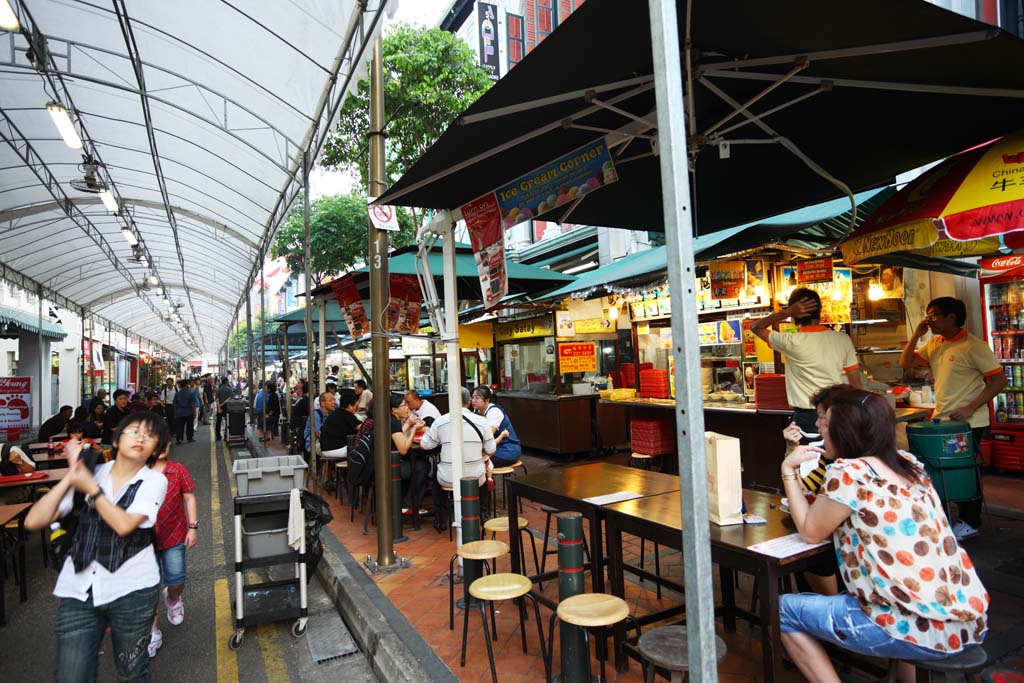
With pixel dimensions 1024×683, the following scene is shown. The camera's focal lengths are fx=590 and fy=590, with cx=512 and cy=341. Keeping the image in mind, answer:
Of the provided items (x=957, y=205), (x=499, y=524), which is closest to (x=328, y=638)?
(x=499, y=524)

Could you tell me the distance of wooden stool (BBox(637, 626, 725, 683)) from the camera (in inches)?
88.6

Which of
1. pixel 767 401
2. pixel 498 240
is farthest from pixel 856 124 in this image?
pixel 767 401

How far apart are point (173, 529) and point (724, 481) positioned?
3.54 metres

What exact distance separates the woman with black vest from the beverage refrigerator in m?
8.68

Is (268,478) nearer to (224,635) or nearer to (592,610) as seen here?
(224,635)

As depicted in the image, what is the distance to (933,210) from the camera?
3.53 m

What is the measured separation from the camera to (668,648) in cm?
238

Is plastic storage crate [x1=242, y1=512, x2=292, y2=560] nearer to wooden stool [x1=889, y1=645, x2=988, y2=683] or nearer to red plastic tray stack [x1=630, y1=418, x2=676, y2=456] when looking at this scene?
wooden stool [x1=889, y1=645, x2=988, y2=683]

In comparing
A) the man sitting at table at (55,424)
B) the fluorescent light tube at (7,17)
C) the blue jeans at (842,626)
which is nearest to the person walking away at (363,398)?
the man sitting at table at (55,424)

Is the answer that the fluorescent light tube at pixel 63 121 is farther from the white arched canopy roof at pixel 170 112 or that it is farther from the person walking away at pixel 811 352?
the person walking away at pixel 811 352

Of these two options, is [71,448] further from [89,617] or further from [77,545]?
[89,617]

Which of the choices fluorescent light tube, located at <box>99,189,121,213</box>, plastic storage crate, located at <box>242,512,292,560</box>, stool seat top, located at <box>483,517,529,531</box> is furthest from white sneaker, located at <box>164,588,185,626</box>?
fluorescent light tube, located at <box>99,189,121,213</box>

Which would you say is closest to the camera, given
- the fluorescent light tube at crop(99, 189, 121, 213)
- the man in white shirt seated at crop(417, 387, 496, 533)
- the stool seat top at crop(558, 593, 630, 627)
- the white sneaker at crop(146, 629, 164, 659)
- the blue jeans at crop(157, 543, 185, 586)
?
the stool seat top at crop(558, 593, 630, 627)

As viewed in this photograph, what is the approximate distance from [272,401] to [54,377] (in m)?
12.0
